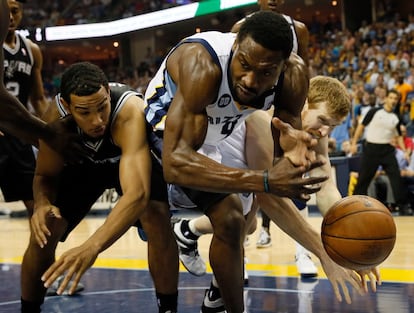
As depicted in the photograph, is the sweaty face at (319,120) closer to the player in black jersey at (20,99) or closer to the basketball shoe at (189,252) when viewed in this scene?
the basketball shoe at (189,252)

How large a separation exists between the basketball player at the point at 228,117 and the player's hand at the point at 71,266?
1.42 feet

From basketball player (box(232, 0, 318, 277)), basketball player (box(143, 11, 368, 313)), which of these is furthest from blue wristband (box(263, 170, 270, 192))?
basketball player (box(232, 0, 318, 277))

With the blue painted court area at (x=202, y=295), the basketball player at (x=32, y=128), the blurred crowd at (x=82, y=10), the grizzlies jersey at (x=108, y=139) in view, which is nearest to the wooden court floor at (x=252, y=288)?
→ the blue painted court area at (x=202, y=295)

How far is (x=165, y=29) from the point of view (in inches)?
944

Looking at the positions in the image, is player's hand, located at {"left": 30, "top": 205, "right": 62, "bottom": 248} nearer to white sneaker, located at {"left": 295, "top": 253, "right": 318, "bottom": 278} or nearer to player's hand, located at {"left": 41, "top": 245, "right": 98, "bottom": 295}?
player's hand, located at {"left": 41, "top": 245, "right": 98, "bottom": 295}

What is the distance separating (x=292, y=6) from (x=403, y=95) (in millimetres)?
9905

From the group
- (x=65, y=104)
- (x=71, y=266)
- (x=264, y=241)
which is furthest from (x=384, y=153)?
(x=71, y=266)

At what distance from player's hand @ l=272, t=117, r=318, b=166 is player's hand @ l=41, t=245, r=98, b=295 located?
2.80ft

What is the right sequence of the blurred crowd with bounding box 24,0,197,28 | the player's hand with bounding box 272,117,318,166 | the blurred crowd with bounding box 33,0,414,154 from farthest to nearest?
the blurred crowd with bounding box 24,0,197,28
the blurred crowd with bounding box 33,0,414,154
the player's hand with bounding box 272,117,318,166

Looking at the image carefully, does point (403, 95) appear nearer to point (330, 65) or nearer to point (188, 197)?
point (330, 65)

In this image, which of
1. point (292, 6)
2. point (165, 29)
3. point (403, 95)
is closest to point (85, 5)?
point (165, 29)

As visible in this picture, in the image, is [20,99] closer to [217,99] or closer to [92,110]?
[92,110]

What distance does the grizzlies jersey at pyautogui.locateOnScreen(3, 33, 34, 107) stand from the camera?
502cm

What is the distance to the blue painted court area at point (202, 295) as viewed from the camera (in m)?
3.85
